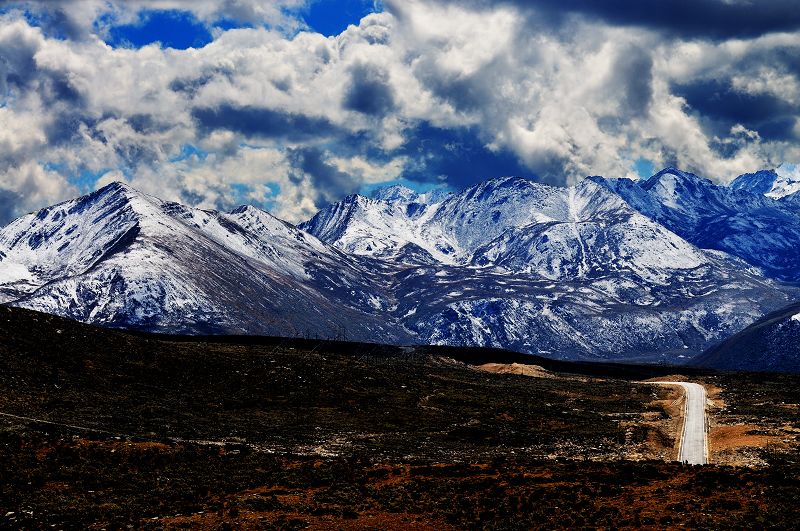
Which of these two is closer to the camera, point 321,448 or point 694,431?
point 321,448

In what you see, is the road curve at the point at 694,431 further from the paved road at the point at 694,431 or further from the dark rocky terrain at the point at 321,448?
the dark rocky terrain at the point at 321,448

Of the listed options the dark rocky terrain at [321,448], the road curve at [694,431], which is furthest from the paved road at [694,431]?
the dark rocky terrain at [321,448]

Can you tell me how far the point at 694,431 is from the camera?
355 ft

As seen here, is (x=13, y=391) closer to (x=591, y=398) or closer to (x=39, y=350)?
(x=39, y=350)

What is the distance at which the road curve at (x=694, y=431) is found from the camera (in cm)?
8638

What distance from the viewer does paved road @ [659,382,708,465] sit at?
283ft

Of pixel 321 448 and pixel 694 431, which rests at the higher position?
pixel 694 431

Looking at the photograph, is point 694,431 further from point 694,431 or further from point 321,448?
point 321,448

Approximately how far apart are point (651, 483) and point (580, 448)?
33.1 meters

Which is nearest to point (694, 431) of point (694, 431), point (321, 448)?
point (694, 431)

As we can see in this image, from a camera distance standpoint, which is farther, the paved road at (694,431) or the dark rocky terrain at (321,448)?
the paved road at (694,431)

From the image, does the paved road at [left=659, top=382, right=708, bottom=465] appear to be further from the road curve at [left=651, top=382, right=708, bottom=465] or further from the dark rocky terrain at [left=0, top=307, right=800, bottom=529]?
the dark rocky terrain at [left=0, top=307, right=800, bottom=529]

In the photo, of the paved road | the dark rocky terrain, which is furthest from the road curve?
the dark rocky terrain

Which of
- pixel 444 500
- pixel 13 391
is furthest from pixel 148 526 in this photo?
pixel 13 391
